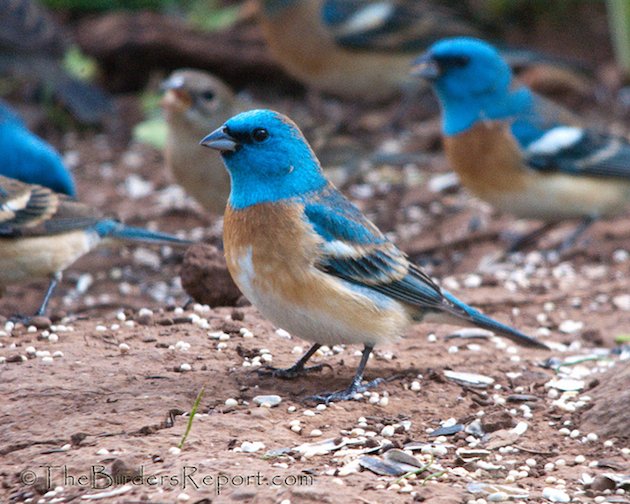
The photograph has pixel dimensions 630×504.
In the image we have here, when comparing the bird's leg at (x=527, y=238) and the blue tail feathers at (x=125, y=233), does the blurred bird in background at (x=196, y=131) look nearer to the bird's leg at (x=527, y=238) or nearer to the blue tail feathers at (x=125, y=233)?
the blue tail feathers at (x=125, y=233)

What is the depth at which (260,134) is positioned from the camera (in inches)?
153

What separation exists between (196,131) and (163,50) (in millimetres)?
Answer: 2959

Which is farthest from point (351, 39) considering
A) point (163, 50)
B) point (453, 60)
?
point (453, 60)

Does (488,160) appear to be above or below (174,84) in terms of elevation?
below

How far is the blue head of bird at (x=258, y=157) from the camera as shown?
12.7ft

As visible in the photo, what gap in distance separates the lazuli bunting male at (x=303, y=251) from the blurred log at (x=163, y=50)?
5797 mm

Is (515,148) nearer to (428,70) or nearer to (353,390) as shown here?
(428,70)

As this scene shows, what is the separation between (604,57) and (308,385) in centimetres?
730

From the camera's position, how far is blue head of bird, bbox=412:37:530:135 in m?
6.59

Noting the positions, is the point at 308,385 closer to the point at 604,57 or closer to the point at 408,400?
the point at 408,400

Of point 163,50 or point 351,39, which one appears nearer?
point 351,39

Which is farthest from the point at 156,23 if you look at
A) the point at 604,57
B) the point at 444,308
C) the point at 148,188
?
the point at 444,308

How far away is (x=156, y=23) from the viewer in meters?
9.62

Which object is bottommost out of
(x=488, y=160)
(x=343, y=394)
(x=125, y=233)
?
(x=343, y=394)
